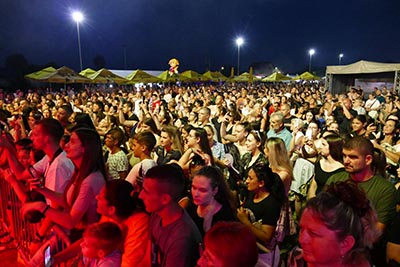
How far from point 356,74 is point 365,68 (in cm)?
259

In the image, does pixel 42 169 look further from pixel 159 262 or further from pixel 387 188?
pixel 387 188

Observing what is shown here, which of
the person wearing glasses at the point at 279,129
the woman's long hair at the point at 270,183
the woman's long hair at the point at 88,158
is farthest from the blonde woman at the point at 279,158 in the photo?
the woman's long hair at the point at 88,158

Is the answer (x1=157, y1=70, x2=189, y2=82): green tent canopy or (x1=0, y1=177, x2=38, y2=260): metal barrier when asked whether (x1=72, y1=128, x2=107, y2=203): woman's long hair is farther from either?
(x1=157, y1=70, x2=189, y2=82): green tent canopy

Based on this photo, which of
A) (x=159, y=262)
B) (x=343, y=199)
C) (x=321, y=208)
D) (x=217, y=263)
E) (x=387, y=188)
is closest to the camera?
(x=217, y=263)

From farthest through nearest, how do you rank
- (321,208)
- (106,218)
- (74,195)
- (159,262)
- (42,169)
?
(42,169) < (74,195) < (106,218) < (159,262) < (321,208)

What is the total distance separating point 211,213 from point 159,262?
2.58 feet

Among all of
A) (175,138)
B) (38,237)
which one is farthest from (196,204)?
(175,138)

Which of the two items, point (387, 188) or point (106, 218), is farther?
point (387, 188)

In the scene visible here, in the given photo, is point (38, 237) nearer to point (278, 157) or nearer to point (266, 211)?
point (266, 211)

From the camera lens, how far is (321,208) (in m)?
1.87

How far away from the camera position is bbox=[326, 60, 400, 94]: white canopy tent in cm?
1889

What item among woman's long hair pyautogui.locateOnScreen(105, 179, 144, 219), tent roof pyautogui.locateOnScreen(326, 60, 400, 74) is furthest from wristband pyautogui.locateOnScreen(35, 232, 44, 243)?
tent roof pyautogui.locateOnScreen(326, 60, 400, 74)

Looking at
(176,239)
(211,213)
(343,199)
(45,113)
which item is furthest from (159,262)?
(45,113)

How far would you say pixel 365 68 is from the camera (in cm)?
1973
